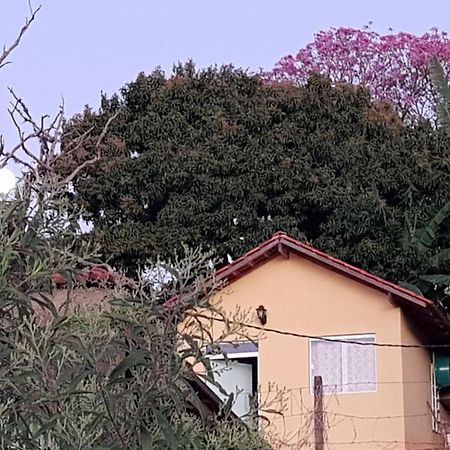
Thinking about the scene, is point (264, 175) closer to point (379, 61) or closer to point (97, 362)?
point (379, 61)

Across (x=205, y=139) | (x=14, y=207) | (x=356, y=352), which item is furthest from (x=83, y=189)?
(x=14, y=207)

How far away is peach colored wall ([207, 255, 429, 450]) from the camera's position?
16.0 meters

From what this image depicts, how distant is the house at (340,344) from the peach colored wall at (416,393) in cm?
2

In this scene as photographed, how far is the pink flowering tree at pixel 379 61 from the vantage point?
2708cm

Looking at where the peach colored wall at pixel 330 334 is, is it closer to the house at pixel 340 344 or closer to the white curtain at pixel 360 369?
the house at pixel 340 344

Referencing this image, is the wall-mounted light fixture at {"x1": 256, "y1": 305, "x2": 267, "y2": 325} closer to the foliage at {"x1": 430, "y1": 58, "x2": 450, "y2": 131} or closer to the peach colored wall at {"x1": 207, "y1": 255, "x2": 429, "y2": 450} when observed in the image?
the peach colored wall at {"x1": 207, "y1": 255, "x2": 429, "y2": 450}

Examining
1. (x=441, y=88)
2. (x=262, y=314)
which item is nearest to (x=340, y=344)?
(x=262, y=314)

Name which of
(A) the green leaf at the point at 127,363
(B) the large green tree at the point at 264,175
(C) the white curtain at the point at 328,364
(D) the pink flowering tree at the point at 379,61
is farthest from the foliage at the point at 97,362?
(D) the pink flowering tree at the point at 379,61

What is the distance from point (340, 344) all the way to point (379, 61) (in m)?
12.8

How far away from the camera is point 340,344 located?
16375 mm

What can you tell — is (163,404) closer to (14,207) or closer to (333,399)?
(14,207)

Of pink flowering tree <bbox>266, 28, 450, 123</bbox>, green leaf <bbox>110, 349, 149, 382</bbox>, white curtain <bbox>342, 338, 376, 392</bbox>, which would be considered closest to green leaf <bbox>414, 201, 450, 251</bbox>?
white curtain <bbox>342, 338, 376, 392</bbox>

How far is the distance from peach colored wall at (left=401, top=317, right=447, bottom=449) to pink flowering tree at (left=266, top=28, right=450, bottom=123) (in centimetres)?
1098

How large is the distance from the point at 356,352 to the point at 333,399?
0.81 m
